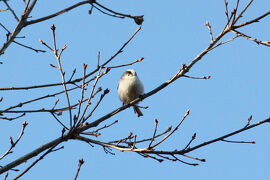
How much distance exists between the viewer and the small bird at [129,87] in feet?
22.8

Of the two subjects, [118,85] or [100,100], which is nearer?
[100,100]

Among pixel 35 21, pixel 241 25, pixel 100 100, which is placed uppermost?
pixel 241 25

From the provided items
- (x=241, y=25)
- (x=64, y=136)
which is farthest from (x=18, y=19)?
(x=241, y=25)

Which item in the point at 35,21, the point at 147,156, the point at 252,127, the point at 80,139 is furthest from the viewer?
the point at 80,139

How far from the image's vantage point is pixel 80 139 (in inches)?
146

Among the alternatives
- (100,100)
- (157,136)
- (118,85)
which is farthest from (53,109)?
(118,85)

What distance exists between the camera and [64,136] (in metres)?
3.47

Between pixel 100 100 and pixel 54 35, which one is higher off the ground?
pixel 54 35

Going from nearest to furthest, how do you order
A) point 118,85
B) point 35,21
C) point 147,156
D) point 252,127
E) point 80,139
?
point 35,21, point 252,127, point 147,156, point 80,139, point 118,85

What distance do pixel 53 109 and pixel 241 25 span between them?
5.97 ft

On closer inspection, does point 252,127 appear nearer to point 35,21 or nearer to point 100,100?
point 100,100

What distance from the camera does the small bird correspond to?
6.95 meters

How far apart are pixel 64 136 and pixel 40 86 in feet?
1.55

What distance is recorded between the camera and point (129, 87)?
696 cm
